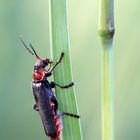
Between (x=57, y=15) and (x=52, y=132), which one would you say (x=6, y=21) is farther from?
(x=57, y=15)

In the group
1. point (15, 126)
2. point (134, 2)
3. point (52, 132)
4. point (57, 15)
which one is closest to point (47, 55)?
point (15, 126)

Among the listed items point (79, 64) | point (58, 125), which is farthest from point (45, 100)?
point (79, 64)

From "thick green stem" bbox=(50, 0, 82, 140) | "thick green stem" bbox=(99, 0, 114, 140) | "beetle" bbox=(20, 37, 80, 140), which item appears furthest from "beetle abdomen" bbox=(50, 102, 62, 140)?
"thick green stem" bbox=(99, 0, 114, 140)

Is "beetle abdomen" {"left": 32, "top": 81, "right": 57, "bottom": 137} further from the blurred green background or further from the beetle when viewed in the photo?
the blurred green background

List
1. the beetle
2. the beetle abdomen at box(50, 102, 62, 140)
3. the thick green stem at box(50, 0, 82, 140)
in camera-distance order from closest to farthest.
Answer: the thick green stem at box(50, 0, 82, 140) < the beetle abdomen at box(50, 102, 62, 140) < the beetle

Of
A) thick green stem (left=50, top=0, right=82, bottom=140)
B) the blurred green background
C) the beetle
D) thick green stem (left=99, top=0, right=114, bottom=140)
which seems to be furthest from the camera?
the blurred green background
